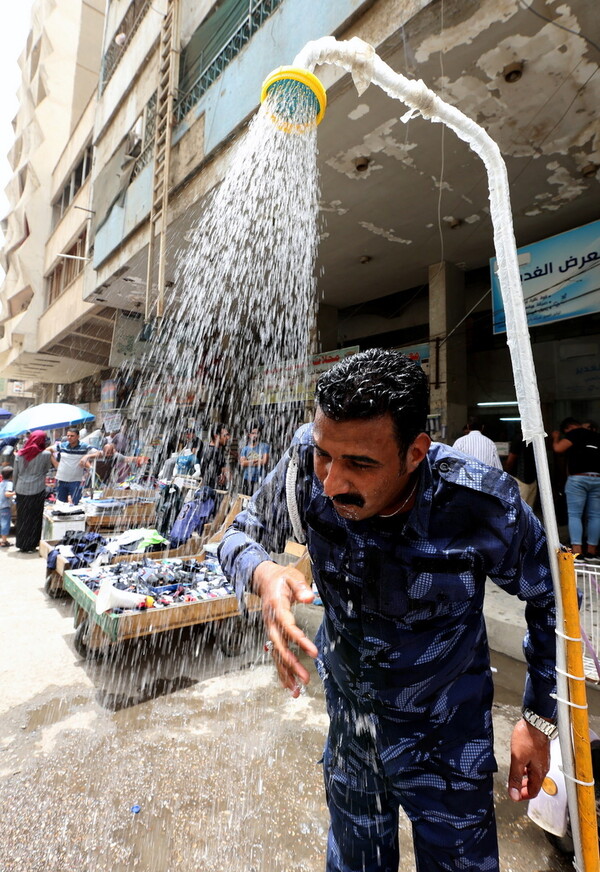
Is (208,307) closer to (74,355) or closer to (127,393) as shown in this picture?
(127,393)

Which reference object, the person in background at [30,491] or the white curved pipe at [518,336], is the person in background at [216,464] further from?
the white curved pipe at [518,336]

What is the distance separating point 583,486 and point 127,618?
216 inches

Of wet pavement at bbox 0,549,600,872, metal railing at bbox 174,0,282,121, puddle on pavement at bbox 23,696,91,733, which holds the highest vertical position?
metal railing at bbox 174,0,282,121

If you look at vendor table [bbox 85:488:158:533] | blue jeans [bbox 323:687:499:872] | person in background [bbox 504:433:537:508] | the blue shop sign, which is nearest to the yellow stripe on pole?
blue jeans [bbox 323:687:499:872]

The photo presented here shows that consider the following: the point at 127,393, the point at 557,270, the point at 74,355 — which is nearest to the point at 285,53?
the point at 557,270

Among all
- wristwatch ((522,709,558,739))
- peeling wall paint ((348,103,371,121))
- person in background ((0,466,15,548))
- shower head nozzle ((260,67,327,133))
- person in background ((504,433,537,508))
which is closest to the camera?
wristwatch ((522,709,558,739))

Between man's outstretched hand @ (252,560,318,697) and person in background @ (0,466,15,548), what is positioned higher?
man's outstretched hand @ (252,560,318,697)

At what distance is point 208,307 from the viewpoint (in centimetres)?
1227

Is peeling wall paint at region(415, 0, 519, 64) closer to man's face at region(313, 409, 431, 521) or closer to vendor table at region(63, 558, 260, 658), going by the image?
man's face at region(313, 409, 431, 521)

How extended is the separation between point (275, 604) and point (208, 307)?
12111 millimetres

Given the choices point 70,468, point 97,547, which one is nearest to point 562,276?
point 97,547

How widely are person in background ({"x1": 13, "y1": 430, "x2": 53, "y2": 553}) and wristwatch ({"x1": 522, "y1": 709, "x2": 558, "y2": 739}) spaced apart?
8.26 metres

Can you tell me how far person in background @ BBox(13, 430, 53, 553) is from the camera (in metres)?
7.67

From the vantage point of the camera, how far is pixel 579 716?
1193mm
